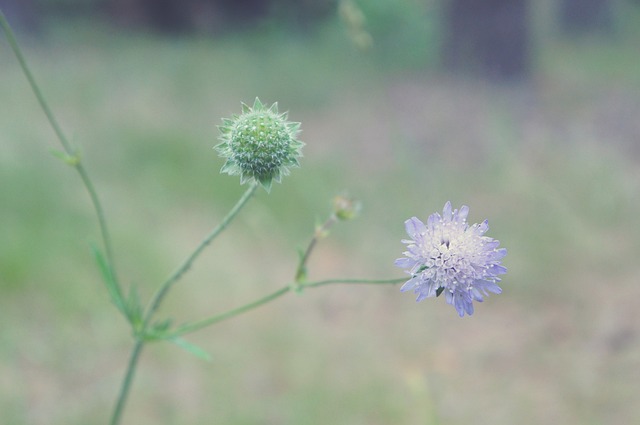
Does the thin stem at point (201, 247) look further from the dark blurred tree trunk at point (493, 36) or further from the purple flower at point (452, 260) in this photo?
the dark blurred tree trunk at point (493, 36)

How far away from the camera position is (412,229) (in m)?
1.46

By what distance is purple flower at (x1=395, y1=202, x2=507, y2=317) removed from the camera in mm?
1404

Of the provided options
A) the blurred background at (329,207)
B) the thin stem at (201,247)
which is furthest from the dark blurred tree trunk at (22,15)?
the thin stem at (201,247)

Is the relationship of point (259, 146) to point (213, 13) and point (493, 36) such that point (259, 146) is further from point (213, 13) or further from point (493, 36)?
point (213, 13)

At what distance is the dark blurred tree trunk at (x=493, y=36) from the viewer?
6.04m

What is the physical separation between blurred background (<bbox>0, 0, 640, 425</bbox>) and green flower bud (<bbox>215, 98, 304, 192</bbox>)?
77 cm

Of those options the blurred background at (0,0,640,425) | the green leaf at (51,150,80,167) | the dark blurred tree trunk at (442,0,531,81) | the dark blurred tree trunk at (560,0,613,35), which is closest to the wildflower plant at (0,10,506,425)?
the green leaf at (51,150,80,167)

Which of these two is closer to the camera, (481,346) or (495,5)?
(481,346)

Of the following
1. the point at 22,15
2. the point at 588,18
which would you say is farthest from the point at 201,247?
the point at 22,15

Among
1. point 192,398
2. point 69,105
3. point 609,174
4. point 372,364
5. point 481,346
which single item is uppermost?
point 69,105

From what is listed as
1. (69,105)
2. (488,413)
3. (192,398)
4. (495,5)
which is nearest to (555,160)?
(495,5)

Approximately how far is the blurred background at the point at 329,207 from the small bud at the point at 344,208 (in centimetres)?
66

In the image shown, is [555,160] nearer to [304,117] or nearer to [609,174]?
[609,174]

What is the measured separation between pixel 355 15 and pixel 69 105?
3798mm
